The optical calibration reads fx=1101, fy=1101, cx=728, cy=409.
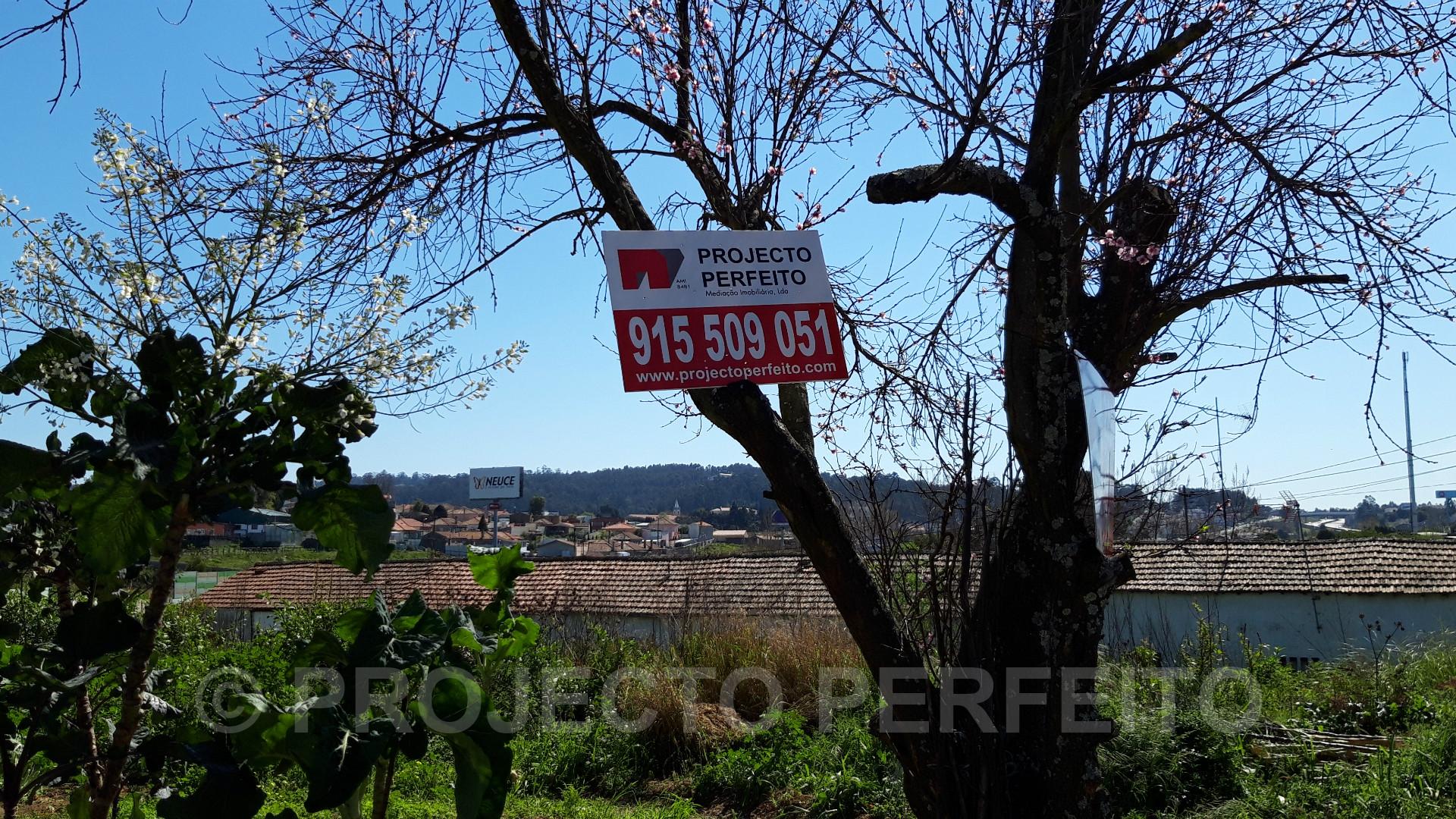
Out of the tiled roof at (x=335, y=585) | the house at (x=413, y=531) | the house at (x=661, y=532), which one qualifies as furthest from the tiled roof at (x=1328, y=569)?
the house at (x=661, y=532)

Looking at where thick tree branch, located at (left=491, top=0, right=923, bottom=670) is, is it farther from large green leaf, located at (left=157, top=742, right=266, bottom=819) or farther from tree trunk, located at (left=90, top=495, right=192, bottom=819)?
large green leaf, located at (left=157, top=742, right=266, bottom=819)

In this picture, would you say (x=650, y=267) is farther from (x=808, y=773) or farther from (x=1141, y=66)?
(x=808, y=773)

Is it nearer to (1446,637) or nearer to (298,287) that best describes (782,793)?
(298,287)

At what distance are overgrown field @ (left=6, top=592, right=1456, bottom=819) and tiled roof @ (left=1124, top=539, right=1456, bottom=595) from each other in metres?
11.7

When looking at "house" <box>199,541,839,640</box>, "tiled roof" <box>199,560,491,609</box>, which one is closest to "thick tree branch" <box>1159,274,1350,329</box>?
"house" <box>199,541,839,640</box>

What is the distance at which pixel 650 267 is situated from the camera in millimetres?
3619

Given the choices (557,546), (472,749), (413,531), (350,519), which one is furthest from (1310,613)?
(413,531)

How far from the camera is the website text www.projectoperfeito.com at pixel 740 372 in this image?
140 inches

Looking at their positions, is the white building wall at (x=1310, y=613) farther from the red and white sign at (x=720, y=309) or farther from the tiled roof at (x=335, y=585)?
the red and white sign at (x=720, y=309)

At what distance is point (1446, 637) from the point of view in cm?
1212

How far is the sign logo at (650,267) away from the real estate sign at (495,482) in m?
46.1

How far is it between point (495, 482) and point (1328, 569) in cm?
3570

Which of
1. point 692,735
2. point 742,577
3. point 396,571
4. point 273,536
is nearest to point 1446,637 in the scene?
point 692,735

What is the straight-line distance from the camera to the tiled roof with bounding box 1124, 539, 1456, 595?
858 inches
